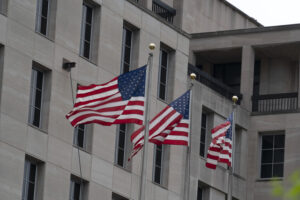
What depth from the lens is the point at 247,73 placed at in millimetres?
48312

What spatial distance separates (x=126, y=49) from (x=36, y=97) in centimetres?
638

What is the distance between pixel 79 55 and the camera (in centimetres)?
3403

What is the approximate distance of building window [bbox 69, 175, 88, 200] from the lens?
3344 centimetres

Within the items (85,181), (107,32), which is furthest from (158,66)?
(85,181)

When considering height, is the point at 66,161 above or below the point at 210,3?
below

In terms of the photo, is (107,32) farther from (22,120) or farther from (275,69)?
(275,69)

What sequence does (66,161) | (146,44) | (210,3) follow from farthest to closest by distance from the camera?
(210,3)
(146,44)
(66,161)

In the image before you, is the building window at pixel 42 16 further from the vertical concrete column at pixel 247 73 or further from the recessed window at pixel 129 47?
the vertical concrete column at pixel 247 73

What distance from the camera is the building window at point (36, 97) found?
31.6 metres

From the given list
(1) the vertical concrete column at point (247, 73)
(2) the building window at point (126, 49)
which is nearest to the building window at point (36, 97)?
(2) the building window at point (126, 49)

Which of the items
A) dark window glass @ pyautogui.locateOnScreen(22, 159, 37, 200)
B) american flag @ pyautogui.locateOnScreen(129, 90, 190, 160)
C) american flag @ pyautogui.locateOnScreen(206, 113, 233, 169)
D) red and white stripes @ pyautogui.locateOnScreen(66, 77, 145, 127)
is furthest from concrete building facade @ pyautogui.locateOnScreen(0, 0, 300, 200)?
red and white stripes @ pyautogui.locateOnScreen(66, 77, 145, 127)

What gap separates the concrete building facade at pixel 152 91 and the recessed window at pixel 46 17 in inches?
1.3

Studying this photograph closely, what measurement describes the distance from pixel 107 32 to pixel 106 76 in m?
1.63

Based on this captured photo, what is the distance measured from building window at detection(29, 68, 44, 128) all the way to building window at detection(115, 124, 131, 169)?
482 cm
